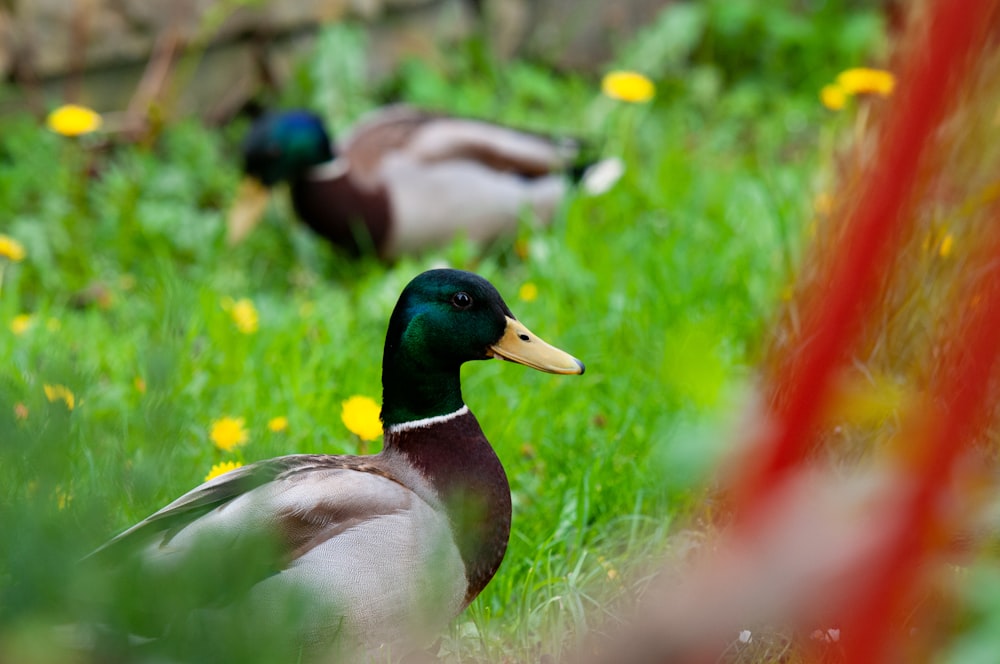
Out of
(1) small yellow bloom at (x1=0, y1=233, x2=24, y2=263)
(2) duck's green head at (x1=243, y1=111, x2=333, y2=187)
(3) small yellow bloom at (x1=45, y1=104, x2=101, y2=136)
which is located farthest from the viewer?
(2) duck's green head at (x1=243, y1=111, x2=333, y2=187)

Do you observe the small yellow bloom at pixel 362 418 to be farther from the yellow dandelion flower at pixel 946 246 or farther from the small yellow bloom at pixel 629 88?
the small yellow bloom at pixel 629 88

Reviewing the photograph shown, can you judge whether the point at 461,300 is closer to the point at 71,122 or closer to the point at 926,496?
the point at 926,496

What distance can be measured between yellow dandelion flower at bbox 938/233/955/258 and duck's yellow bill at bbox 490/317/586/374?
2.47ft

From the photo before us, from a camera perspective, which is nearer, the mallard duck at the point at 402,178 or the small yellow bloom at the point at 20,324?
the small yellow bloom at the point at 20,324

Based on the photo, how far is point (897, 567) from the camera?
455 millimetres

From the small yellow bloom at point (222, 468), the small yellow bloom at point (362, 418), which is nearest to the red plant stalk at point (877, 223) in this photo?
the small yellow bloom at point (222, 468)

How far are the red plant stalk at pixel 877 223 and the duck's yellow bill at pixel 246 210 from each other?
3.71m

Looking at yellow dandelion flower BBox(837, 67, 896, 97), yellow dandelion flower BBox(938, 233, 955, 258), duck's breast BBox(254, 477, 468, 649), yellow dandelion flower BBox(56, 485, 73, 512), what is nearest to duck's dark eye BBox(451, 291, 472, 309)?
duck's breast BBox(254, 477, 468, 649)

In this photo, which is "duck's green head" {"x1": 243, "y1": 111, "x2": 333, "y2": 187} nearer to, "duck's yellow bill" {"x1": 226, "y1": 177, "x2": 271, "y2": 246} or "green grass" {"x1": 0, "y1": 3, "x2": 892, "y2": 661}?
"duck's yellow bill" {"x1": 226, "y1": 177, "x2": 271, "y2": 246}

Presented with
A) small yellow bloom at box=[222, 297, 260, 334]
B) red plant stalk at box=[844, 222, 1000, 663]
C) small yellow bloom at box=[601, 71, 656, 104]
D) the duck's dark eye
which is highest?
red plant stalk at box=[844, 222, 1000, 663]

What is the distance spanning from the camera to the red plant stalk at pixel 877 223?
0.42 metres

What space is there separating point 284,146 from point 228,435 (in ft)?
6.66

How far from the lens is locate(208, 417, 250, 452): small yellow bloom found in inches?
91.0

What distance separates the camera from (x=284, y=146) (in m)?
4.17
